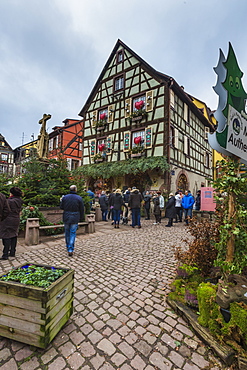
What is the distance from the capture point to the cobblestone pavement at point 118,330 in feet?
5.65

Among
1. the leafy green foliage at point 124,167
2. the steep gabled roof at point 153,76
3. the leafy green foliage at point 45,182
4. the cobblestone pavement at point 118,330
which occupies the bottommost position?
the cobblestone pavement at point 118,330

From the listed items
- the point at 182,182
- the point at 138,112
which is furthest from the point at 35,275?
the point at 182,182

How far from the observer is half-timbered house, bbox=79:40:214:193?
13.6 meters

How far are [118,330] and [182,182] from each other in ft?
46.6

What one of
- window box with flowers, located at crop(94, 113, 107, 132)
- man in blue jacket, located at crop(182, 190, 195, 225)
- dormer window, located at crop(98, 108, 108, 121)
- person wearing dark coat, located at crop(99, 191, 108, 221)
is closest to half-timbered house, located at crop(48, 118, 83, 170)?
dormer window, located at crop(98, 108, 108, 121)

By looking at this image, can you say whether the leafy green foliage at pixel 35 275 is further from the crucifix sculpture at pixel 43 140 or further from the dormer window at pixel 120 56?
the dormer window at pixel 120 56

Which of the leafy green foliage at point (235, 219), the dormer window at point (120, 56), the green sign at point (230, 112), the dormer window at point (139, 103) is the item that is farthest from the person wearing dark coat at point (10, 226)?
the dormer window at point (120, 56)

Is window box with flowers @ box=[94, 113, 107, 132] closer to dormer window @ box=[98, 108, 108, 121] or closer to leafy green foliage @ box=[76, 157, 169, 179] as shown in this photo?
dormer window @ box=[98, 108, 108, 121]

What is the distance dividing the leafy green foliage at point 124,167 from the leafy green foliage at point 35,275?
11.0 metres

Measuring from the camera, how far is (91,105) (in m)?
18.9

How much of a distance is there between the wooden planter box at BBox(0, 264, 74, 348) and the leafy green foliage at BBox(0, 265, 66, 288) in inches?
3.8

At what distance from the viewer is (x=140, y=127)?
14625mm

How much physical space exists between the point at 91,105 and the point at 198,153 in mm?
11438

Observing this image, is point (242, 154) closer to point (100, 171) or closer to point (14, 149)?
point (100, 171)
